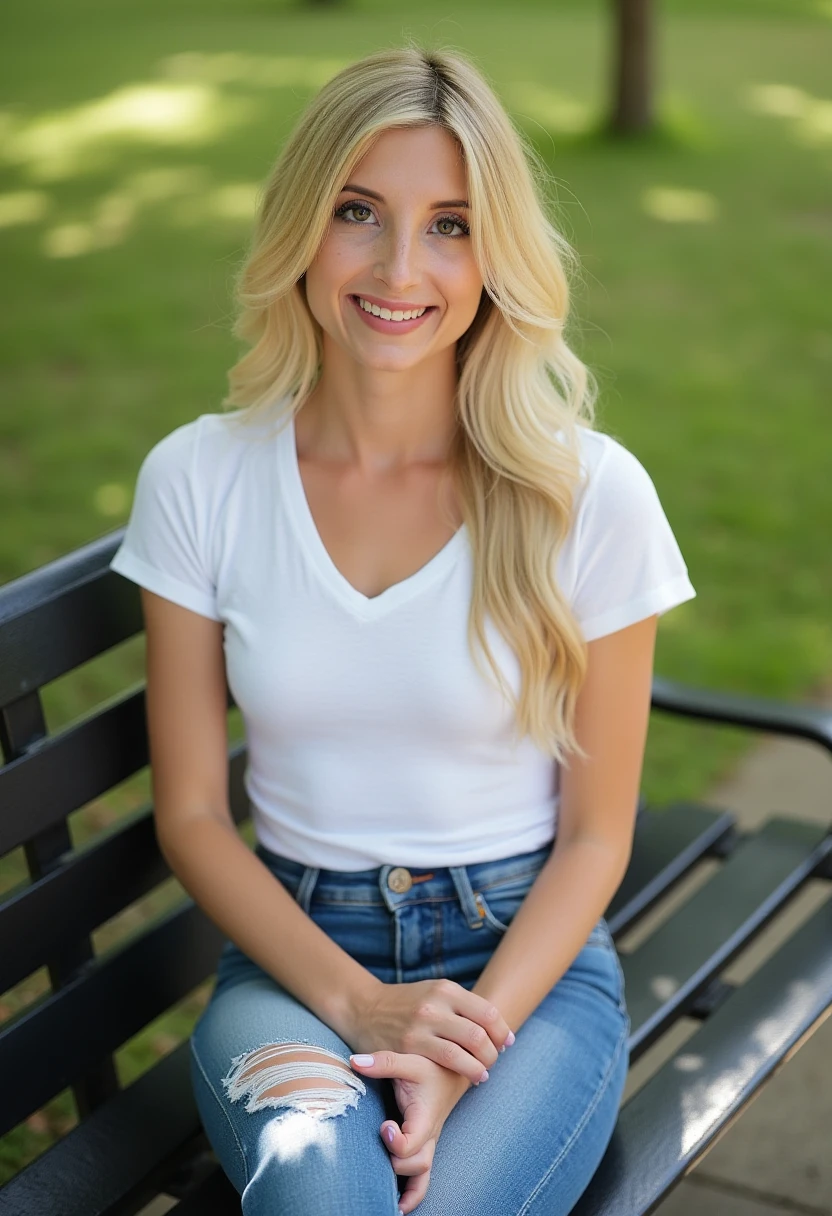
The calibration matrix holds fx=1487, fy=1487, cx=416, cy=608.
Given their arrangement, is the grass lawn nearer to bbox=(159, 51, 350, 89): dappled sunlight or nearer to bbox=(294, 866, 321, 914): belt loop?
bbox=(159, 51, 350, 89): dappled sunlight

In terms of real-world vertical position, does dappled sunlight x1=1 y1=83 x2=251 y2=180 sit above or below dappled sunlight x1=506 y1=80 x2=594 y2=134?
above

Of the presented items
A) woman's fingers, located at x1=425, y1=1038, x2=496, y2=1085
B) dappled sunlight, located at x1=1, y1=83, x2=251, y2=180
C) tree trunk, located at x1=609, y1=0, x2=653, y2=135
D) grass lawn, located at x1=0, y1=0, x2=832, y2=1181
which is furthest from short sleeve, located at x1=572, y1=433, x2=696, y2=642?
tree trunk, located at x1=609, y1=0, x2=653, y2=135

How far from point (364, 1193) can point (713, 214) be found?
30.2ft

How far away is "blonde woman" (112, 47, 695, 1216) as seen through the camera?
2371 millimetres

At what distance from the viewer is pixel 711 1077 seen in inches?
99.5

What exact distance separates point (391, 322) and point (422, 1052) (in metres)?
1.17

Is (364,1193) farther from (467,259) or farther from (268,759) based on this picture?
(467,259)

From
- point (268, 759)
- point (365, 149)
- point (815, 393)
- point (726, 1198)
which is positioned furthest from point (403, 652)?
point (815, 393)

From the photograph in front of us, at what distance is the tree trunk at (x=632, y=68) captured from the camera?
431 inches

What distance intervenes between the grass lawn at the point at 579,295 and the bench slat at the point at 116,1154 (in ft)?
2.66

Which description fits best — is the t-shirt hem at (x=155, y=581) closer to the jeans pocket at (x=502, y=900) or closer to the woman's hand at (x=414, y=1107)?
the jeans pocket at (x=502, y=900)

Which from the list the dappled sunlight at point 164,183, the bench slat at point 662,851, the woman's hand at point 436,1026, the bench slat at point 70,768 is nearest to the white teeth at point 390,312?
the bench slat at point 70,768

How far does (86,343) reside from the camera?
795cm

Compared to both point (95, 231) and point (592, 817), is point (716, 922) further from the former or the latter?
point (95, 231)
